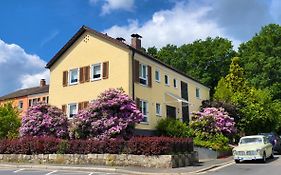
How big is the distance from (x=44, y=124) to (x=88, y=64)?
22.2 feet

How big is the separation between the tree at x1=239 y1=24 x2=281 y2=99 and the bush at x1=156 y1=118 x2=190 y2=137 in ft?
98.3

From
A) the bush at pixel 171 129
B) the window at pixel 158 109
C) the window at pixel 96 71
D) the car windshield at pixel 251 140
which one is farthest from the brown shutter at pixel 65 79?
the car windshield at pixel 251 140

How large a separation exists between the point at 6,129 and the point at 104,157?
15540mm

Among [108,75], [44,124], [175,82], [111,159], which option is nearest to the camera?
[111,159]

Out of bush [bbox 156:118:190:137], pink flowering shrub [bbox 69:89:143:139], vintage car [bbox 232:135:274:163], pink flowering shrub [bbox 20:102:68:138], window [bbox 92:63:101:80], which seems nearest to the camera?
vintage car [bbox 232:135:274:163]

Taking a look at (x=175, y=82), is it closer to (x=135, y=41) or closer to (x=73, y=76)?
(x=135, y=41)

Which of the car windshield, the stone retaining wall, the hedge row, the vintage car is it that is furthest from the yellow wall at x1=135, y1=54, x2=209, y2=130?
the vintage car

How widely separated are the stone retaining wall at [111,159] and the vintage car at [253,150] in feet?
8.72

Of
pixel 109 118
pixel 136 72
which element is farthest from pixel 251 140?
pixel 136 72

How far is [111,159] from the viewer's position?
2197cm

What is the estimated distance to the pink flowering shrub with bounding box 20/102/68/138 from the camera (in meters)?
28.5

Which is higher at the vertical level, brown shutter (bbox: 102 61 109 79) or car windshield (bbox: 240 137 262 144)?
brown shutter (bbox: 102 61 109 79)

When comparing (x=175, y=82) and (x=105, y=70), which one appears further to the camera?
(x=175, y=82)

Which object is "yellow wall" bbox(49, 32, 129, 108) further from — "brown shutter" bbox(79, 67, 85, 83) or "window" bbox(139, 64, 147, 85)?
"window" bbox(139, 64, 147, 85)
